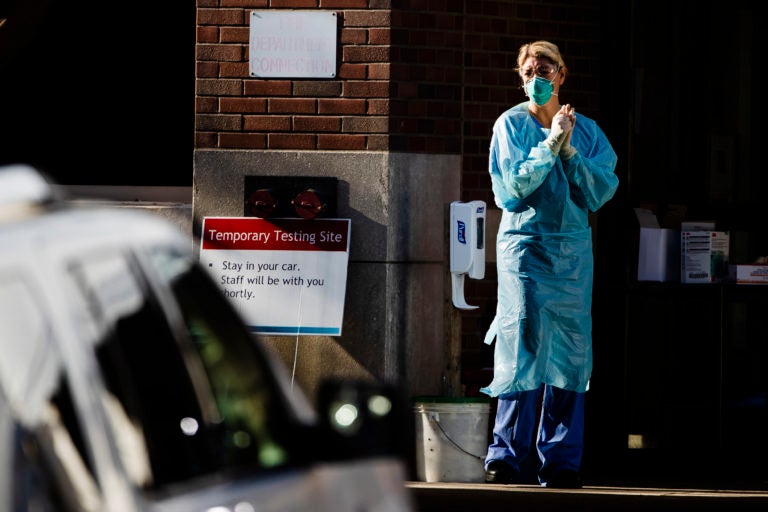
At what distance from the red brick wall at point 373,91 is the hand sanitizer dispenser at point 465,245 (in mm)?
605

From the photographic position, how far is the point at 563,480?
757cm

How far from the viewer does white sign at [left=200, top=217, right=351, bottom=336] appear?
8.35 m

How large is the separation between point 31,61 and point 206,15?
1.31m

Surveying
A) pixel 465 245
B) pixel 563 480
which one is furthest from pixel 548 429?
pixel 465 245

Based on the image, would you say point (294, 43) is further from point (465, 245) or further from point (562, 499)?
point (562, 499)

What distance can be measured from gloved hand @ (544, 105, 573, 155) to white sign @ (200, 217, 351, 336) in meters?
1.59

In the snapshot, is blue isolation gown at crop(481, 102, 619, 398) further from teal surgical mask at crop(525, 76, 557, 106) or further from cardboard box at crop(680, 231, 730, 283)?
cardboard box at crop(680, 231, 730, 283)

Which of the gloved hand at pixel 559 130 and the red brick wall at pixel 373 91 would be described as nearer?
the gloved hand at pixel 559 130

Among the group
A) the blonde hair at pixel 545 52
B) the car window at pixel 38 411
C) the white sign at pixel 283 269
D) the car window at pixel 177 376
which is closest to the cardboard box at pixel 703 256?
the blonde hair at pixel 545 52

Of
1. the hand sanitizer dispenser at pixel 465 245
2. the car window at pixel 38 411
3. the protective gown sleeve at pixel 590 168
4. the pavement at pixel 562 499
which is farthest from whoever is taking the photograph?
the hand sanitizer dispenser at pixel 465 245

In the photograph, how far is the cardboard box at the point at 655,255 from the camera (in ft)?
29.7

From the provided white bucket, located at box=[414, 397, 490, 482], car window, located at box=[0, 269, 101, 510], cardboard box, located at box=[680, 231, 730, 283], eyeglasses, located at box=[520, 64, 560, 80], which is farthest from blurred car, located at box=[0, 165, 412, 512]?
cardboard box, located at box=[680, 231, 730, 283]

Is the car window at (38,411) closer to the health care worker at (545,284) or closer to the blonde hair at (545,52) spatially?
the health care worker at (545,284)

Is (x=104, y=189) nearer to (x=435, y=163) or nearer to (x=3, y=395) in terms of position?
(x=435, y=163)
